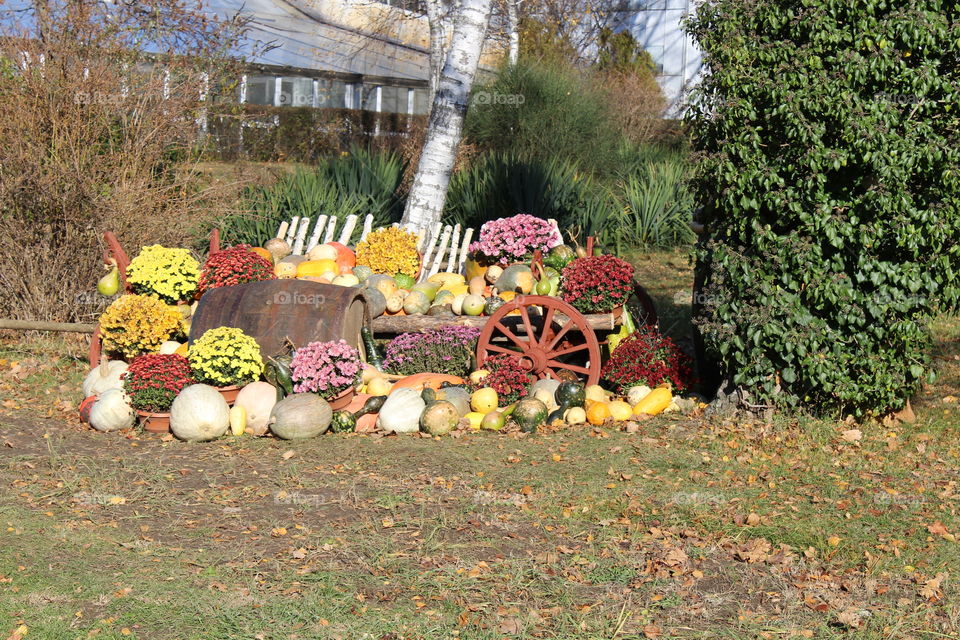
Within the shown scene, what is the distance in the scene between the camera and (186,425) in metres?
6.41

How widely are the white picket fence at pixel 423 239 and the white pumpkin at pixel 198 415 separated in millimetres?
3220

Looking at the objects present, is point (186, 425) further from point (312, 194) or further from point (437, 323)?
point (312, 194)

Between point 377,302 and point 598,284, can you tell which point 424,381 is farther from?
point 598,284

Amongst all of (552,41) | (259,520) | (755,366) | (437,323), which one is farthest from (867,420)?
(552,41)

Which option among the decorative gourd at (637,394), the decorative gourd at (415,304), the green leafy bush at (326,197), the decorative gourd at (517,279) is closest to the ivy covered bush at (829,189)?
the decorative gourd at (637,394)

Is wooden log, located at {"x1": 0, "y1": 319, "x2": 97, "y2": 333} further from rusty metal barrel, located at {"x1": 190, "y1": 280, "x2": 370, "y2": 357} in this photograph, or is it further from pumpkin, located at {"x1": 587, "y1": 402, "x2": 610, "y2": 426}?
pumpkin, located at {"x1": 587, "y1": 402, "x2": 610, "y2": 426}

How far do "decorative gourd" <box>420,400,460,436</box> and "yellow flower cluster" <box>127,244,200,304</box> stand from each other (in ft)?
8.20

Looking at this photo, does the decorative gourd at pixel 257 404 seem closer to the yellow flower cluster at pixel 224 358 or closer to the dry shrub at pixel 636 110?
the yellow flower cluster at pixel 224 358

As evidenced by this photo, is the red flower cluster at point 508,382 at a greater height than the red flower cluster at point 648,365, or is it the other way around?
the red flower cluster at point 648,365

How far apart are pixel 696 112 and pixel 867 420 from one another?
88.1 inches

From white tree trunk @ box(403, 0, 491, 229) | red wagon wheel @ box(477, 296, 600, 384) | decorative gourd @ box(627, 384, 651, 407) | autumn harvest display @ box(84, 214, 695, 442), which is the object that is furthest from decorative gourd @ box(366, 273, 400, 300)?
decorative gourd @ box(627, 384, 651, 407)

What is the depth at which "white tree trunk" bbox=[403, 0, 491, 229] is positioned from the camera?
381 inches

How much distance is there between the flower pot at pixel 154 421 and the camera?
21.7ft

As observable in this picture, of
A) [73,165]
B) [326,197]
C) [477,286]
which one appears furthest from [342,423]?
[326,197]
